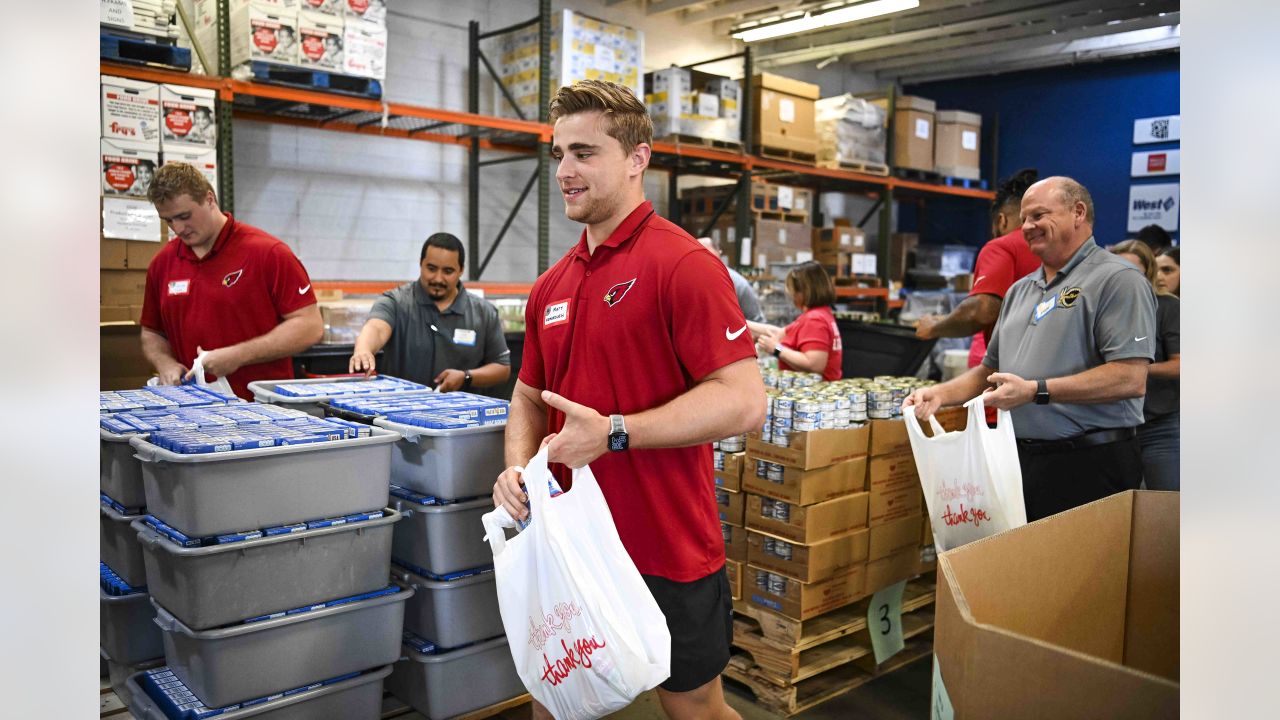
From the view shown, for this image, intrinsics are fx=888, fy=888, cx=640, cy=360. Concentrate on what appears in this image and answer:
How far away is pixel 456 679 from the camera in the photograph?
96.3 inches

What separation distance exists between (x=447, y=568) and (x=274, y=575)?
45cm

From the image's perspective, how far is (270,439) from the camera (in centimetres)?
205

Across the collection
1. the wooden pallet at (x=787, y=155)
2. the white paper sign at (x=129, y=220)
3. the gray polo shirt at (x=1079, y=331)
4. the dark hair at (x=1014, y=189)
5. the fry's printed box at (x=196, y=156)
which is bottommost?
the gray polo shirt at (x=1079, y=331)

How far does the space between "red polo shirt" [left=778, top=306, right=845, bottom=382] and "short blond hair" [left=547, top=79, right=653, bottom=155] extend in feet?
9.64

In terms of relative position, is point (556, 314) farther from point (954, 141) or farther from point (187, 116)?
point (954, 141)

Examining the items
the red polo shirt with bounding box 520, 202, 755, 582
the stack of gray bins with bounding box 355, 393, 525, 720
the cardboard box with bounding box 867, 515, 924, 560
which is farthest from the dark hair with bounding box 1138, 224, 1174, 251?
the stack of gray bins with bounding box 355, 393, 525, 720

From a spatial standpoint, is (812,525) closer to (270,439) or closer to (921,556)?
(921,556)

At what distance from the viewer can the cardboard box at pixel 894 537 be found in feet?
12.0

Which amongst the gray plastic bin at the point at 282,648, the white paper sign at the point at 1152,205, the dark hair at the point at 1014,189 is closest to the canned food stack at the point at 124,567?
the gray plastic bin at the point at 282,648

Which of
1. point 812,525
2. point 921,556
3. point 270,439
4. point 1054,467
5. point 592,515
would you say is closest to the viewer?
point 592,515

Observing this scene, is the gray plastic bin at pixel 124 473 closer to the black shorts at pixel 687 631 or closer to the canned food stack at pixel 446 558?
the canned food stack at pixel 446 558
